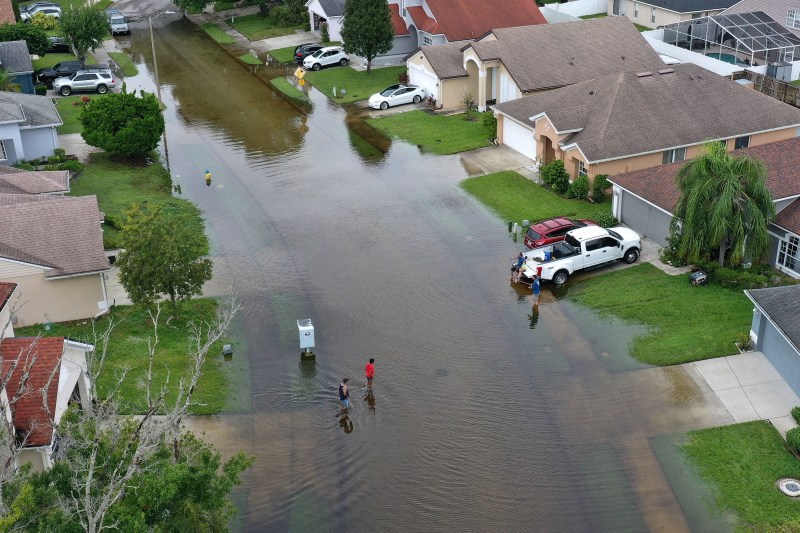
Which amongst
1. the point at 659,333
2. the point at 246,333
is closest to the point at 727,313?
the point at 659,333

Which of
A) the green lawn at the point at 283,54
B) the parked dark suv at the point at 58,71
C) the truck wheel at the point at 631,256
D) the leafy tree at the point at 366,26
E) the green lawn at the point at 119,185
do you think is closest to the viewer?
the truck wheel at the point at 631,256

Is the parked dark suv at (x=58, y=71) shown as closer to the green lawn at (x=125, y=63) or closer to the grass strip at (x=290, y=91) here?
the green lawn at (x=125, y=63)

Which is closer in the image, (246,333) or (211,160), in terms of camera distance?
(246,333)

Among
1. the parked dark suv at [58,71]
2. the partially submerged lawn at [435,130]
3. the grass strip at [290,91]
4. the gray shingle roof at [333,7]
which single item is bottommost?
the partially submerged lawn at [435,130]

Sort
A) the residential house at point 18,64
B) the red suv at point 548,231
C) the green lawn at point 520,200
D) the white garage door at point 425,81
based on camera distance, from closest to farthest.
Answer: the red suv at point 548,231 → the green lawn at point 520,200 → the white garage door at point 425,81 → the residential house at point 18,64

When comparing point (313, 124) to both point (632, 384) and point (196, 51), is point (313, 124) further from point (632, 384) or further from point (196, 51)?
point (632, 384)

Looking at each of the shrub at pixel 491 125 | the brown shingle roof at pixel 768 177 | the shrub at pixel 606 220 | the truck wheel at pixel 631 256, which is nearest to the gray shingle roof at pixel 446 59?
the shrub at pixel 491 125

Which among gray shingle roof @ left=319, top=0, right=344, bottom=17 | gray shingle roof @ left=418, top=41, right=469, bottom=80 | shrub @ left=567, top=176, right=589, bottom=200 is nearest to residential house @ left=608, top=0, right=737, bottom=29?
gray shingle roof @ left=418, top=41, right=469, bottom=80
